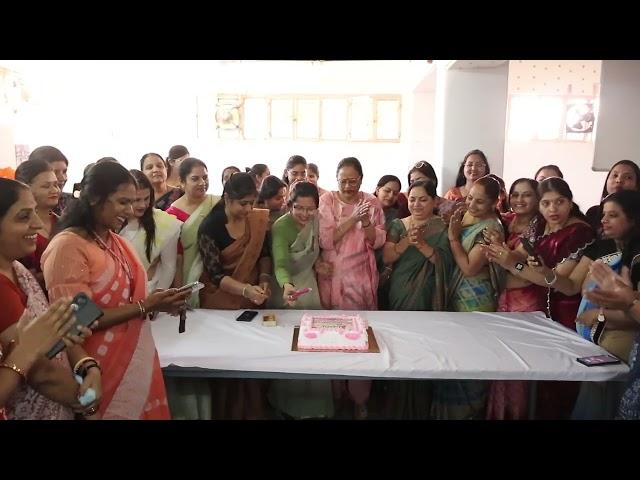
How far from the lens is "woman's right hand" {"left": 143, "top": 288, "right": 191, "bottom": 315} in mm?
1609

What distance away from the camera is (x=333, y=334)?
71.8 inches

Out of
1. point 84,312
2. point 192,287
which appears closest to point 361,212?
point 192,287

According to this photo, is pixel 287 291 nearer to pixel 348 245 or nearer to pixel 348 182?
pixel 348 245

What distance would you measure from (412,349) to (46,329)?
115 centimetres

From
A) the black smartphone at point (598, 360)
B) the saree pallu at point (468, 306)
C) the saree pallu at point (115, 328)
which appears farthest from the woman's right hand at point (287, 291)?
the black smartphone at point (598, 360)

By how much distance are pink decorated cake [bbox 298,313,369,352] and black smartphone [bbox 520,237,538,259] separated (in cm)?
68

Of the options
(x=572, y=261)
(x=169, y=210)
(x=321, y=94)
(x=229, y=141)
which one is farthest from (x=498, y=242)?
(x=169, y=210)

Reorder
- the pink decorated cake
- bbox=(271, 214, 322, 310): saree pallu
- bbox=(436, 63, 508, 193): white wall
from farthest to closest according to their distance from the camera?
1. bbox=(436, 63, 508, 193): white wall
2. bbox=(271, 214, 322, 310): saree pallu
3. the pink decorated cake

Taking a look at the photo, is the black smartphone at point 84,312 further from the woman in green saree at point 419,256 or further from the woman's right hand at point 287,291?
the woman in green saree at point 419,256

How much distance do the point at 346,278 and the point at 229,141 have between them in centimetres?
74

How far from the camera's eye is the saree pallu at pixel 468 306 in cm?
185

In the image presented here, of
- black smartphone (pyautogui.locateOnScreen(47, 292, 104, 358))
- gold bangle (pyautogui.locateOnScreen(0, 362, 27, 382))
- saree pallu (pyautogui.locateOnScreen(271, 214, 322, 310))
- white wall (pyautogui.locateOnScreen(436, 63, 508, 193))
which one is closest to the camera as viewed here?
gold bangle (pyautogui.locateOnScreen(0, 362, 27, 382))

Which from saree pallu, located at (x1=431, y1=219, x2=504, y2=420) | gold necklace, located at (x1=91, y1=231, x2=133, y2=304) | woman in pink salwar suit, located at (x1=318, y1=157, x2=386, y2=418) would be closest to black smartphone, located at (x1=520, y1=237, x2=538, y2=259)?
saree pallu, located at (x1=431, y1=219, x2=504, y2=420)

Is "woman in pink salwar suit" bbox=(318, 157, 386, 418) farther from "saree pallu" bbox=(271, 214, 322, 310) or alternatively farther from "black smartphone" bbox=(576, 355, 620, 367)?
"black smartphone" bbox=(576, 355, 620, 367)
